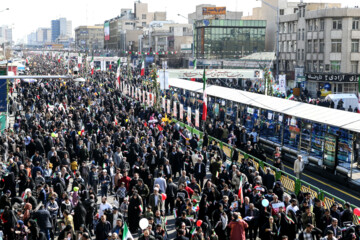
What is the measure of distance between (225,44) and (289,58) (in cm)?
3051

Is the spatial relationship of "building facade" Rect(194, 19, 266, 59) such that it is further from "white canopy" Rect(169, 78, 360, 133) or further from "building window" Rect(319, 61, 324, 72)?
"white canopy" Rect(169, 78, 360, 133)

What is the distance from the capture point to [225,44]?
105438 millimetres

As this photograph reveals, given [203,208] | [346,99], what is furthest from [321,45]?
[203,208]

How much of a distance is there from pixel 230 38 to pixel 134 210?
93.0 metres

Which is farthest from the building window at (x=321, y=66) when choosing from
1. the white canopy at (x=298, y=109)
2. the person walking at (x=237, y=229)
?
the person walking at (x=237, y=229)

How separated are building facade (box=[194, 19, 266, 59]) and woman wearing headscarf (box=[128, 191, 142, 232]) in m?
90.4

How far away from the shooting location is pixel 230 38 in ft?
346

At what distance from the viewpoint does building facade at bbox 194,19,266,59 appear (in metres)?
104

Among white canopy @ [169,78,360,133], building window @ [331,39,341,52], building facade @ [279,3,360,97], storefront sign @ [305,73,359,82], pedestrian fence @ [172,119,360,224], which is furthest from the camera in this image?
building window @ [331,39,341,52]

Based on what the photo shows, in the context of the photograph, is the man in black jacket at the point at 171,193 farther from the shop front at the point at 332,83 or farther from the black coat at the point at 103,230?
the shop front at the point at 332,83

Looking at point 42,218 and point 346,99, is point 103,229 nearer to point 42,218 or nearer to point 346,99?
point 42,218

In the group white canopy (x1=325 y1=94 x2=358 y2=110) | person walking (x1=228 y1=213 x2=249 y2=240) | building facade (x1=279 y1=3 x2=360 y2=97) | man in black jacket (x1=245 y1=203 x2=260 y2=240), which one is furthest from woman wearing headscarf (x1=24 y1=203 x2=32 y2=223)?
building facade (x1=279 y1=3 x2=360 y2=97)

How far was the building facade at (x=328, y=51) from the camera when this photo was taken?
60.4m

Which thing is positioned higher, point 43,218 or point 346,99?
point 346,99
